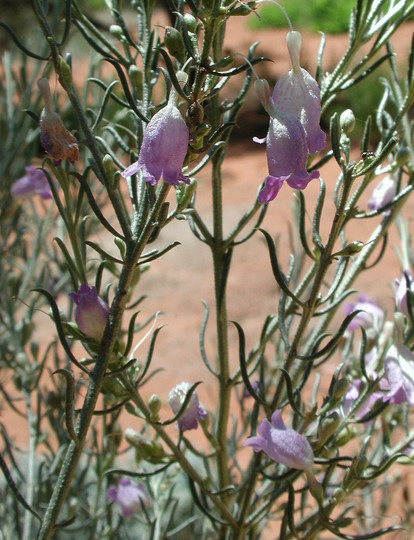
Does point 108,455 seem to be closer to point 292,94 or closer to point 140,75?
point 140,75

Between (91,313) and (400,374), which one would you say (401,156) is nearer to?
(400,374)

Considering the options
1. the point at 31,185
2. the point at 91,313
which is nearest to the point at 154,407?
the point at 91,313

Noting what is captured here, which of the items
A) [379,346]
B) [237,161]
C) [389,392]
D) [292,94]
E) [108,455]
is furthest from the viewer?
[237,161]

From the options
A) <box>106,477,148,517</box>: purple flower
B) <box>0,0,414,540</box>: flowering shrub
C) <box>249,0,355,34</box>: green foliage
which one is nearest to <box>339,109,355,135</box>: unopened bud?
<box>0,0,414,540</box>: flowering shrub

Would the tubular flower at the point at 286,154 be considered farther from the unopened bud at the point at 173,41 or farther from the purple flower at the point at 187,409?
the purple flower at the point at 187,409

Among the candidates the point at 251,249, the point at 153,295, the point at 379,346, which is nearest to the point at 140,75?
the point at 379,346

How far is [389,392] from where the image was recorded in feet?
2.91

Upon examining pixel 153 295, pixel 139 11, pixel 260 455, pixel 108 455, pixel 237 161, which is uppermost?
pixel 237 161

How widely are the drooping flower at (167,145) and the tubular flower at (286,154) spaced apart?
74mm

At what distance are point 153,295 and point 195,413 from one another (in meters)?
4.88

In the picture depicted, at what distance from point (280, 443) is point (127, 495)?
689mm

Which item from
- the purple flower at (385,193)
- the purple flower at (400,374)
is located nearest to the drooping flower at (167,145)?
the purple flower at (400,374)

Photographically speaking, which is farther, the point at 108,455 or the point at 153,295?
the point at 153,295

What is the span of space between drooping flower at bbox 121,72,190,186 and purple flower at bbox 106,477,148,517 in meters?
0.92
